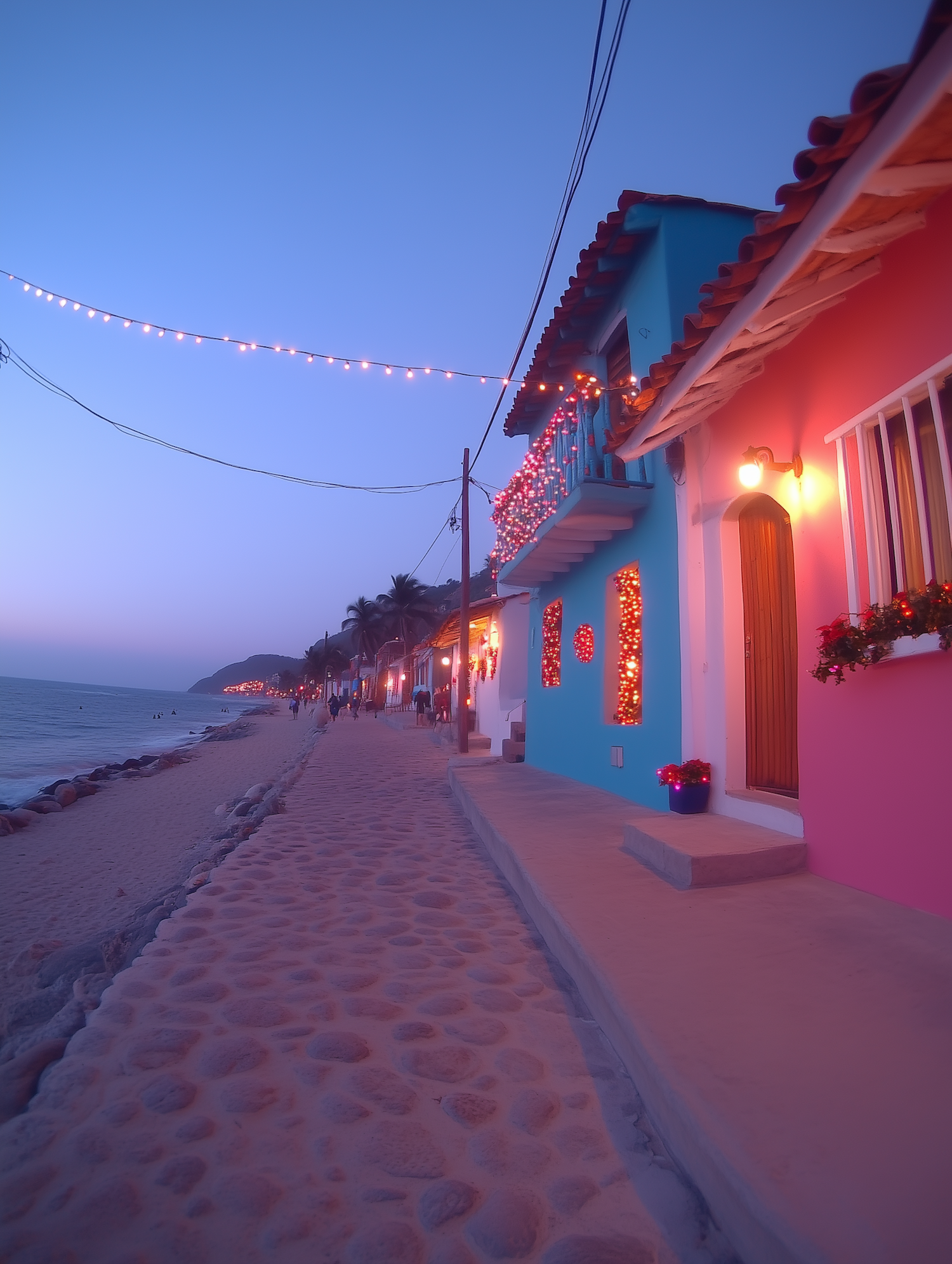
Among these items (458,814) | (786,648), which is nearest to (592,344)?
(786,648)

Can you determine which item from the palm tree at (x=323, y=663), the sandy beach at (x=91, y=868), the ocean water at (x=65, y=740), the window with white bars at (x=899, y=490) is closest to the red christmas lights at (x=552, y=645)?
the sandy beach at (x=91, y=868)

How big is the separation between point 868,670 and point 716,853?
1.34 meters

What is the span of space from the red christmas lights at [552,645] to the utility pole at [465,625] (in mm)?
3653

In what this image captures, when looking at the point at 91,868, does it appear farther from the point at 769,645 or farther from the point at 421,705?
the point at 421,705

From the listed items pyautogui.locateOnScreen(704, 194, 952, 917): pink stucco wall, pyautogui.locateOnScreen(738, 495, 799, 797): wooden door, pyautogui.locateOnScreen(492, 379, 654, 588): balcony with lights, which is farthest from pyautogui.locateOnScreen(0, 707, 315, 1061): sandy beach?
pyautogui.locateOnScreen(492, 379, 654, 588): balcony with lights

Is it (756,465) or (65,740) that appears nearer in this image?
(756,465)

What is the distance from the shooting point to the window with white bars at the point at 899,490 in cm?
325

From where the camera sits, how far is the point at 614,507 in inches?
264

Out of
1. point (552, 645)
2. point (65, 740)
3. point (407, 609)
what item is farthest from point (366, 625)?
point (552, 645)

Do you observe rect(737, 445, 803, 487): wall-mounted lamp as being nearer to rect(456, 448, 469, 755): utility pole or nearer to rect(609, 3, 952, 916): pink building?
rect(609, 3, 952, 916): pink building

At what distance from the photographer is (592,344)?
28.7 ft

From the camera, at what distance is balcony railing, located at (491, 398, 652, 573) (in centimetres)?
715

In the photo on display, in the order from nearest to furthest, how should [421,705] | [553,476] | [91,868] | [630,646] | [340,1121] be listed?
[340,1121], [630,646], [91,868], [553,476], [421,705]

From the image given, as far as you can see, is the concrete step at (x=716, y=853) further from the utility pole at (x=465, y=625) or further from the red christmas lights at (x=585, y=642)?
the utility pole at (x=465, y=625)
